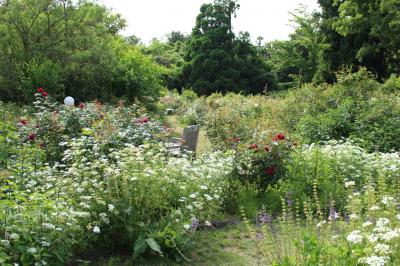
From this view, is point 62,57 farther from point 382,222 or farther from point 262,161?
point 382,222

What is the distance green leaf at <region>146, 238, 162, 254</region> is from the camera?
4234mm

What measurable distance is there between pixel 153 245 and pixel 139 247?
150 mm

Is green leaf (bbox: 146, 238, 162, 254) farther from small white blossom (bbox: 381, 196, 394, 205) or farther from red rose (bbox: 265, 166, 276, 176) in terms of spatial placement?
red rose (bbox: 265, 166, 276, 176)

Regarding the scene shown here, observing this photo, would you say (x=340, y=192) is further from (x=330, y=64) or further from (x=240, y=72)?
(x=240, y=72)

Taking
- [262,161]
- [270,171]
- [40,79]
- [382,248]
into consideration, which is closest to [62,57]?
[40,79]

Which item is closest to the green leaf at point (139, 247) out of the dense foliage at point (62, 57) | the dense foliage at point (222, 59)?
the dense foliage at point (62, 57)

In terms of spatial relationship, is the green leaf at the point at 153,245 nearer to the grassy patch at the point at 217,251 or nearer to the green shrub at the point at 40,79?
the grassy patch at the point at 217,251

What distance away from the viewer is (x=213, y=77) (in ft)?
112

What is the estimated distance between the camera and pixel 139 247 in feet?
14.2

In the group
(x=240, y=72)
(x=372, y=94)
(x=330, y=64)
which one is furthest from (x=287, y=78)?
(x=372, y=94)

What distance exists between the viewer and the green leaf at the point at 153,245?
423 centimetres

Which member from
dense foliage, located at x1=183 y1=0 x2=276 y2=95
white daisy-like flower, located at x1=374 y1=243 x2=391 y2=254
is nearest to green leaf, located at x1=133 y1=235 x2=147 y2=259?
white daisy-like flower, located at x1=374 y1=243 x2=391 y2=254

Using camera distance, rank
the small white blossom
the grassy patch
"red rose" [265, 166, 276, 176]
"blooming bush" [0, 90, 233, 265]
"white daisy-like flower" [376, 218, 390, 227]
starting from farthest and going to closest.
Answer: "red rose" [265, 166, 276, 176] < the grassy patch < "blooming bush" [0, 90, 233, 265] < the small white blossom < "white daisy-like flower" [376, 218, 390, 227]

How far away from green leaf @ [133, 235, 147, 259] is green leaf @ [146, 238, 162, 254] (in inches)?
2.1
